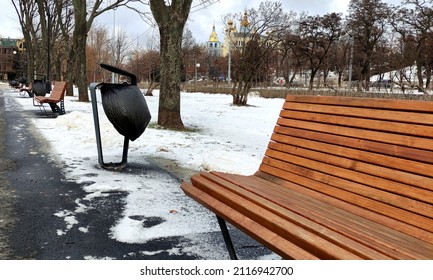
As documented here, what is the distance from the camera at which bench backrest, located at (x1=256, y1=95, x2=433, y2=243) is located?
2072 millimetres

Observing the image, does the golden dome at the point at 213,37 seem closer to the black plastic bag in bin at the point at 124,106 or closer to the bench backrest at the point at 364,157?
the black plastic bag in bin at the point at 124,106

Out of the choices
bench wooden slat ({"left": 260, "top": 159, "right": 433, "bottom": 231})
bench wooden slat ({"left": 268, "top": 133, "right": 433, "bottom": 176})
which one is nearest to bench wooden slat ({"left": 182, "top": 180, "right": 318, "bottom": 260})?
bench wooden slat ({"left": 260, "top": 159, "right": 433, "bottom": 231})

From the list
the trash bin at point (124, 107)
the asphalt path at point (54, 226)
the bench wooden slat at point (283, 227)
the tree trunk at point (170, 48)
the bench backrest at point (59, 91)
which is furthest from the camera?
the bench backrest at point (59, 91)

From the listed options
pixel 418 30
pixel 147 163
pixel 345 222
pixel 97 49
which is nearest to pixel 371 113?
pixel 345 222

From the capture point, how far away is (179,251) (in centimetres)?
289

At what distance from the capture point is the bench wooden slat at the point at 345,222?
173 centimetres

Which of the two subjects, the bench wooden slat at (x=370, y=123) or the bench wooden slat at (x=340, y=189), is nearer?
the bench wooden slat at (x=340, y=189)

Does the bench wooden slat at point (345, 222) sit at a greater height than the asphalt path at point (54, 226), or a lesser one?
greater

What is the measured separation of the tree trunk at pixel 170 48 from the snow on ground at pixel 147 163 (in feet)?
2.21

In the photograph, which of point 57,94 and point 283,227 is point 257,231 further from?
point 57,94

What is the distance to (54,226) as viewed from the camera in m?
3.29

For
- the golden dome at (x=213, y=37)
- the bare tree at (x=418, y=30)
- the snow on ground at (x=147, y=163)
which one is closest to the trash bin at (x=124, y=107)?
the snow on ground at (x=147, y=163)

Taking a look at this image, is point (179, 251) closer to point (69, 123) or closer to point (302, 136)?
point (302, 136)
